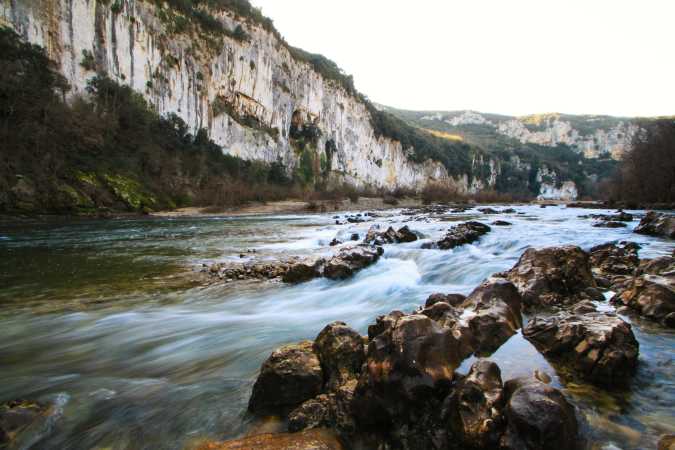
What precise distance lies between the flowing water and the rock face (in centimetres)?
30

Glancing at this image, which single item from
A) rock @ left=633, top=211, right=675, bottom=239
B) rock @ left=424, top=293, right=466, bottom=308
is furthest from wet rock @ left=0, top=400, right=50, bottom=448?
rock @ left=633, top=211, right=675, bottom=239

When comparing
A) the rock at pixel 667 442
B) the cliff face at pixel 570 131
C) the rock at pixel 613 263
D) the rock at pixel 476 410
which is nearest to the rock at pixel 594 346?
the rock at pixel 667 442

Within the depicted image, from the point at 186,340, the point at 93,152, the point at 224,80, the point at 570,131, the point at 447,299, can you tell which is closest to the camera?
the point at 447,299

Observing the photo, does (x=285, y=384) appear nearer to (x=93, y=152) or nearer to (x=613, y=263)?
(x=613, y=263)

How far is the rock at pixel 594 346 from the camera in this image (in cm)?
265

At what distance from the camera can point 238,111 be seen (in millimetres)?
59250

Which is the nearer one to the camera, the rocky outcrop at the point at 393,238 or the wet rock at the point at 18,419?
the wet rock at the point at 18,419

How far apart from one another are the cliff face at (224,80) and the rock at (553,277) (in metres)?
46.0

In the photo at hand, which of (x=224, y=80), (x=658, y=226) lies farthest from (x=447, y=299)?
(x=224, y=80)

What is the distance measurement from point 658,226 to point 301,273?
1116 centimetres

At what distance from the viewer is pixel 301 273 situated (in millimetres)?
7758

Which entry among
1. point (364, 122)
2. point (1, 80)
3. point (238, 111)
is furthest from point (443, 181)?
point (1, 80)

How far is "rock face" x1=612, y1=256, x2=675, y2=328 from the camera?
12.3 ft

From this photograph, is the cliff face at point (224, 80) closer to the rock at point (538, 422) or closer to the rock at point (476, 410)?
the rock at point (476, 410)
